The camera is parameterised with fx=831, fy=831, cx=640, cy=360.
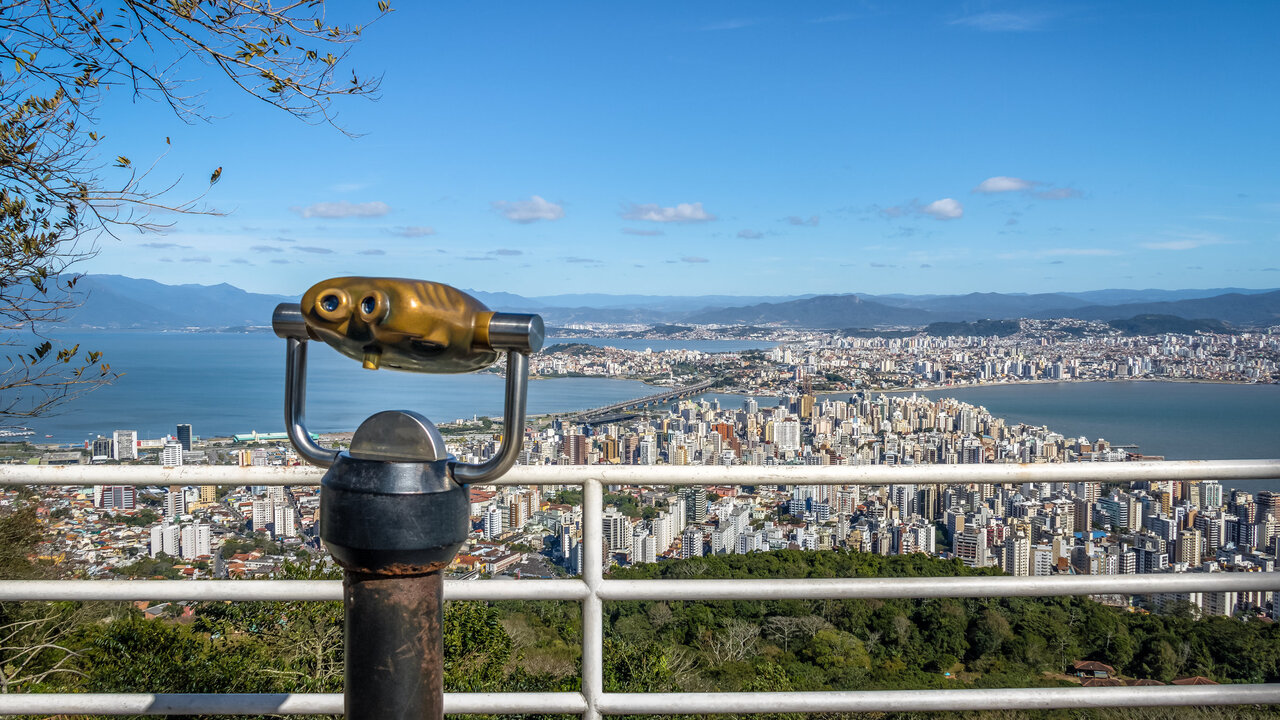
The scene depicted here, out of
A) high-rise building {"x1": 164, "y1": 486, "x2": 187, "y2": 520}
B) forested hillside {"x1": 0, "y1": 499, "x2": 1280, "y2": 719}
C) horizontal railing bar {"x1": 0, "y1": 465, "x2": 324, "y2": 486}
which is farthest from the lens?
high-rise building {"x1": 164, "y1": 486, "x2": 187, "y2": 520}

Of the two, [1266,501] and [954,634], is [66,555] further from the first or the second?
[1266,501]

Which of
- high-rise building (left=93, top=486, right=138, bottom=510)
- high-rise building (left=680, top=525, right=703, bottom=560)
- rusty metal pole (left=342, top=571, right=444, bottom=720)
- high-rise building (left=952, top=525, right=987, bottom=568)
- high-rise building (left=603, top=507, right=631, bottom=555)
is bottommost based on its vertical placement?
high-rise building (left=952, top=525, right=987, bottom=568)

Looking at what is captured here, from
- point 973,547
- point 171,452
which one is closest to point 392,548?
point 973,547

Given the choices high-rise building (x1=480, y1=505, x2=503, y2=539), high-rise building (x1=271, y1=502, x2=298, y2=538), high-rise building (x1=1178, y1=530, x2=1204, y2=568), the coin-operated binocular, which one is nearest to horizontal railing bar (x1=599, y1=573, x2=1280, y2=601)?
the coin-operated binocular

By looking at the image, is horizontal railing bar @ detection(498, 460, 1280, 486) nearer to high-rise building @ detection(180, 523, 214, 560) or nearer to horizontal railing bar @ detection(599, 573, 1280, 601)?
horizontal railing bar @ detection(599, 573, 1280, 601)

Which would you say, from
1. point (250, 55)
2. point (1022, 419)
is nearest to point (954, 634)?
point (250, 55)

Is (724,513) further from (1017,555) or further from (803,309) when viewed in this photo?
(803,309)
